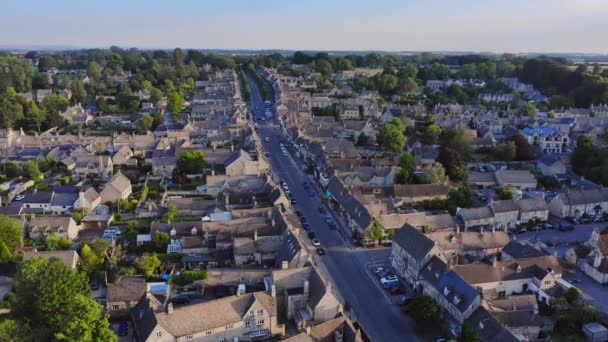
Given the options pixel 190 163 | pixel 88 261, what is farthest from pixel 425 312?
pixel 190 163

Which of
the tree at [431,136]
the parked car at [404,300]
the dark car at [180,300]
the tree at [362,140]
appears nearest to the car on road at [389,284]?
the parked car at [404,300]

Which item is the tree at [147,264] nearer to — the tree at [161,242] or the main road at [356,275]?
the tree at [161,242]

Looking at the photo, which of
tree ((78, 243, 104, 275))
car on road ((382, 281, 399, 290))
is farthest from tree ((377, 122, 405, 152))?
tree ((78, 243, 104, 275))

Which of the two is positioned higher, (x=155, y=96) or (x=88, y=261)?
(x=155, y=96)

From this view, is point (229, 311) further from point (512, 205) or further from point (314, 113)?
point (314, 113)

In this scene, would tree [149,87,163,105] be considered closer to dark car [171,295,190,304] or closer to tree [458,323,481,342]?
dark car [171,295,190,304]

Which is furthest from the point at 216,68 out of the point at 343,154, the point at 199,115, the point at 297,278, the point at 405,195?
the point at 297,278

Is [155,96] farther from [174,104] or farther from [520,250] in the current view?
[520,250]
